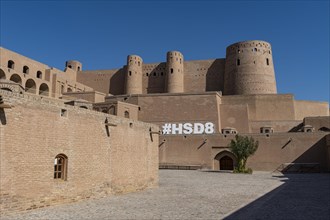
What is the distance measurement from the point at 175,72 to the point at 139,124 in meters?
28.8

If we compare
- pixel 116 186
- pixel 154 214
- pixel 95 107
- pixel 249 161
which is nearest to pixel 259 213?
pixel 154 214

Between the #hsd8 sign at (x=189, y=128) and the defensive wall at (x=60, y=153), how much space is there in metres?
17.9

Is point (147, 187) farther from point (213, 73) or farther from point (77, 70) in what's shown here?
point (77, 70)

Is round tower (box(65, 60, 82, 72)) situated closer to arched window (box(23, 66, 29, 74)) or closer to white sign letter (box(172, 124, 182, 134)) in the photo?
arched window (box(23, 66, 29, 74))

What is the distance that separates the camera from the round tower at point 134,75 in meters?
41.3

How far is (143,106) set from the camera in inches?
1240

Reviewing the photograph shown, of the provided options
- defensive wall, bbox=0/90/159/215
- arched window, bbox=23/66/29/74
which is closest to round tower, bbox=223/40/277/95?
Answer: arched window, bbox=23/66/29/74

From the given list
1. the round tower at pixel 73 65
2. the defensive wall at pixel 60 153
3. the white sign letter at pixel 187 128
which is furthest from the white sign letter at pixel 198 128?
the round tower at pixel 73 65

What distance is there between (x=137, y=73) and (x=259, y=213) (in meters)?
35.5

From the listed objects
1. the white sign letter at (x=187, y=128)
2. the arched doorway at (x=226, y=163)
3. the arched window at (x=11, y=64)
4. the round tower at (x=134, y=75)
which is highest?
the round tower at (x=134, y=75)

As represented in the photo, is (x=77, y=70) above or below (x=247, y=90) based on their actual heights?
above

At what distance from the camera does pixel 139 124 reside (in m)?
12.3

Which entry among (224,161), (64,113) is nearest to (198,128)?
(224,161)

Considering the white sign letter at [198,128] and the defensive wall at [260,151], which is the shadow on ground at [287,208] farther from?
the white sign letter at [198,128]
